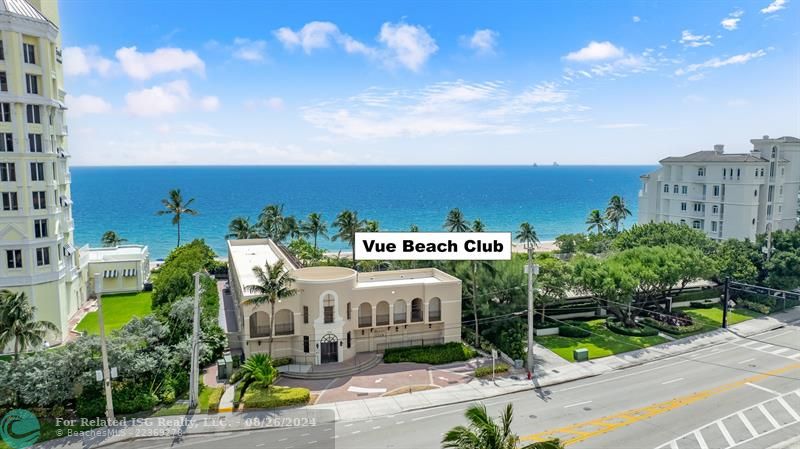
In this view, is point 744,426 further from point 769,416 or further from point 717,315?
point 717,315

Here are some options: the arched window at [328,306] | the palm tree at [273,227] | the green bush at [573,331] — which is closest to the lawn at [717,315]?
the green bush at [573,331]

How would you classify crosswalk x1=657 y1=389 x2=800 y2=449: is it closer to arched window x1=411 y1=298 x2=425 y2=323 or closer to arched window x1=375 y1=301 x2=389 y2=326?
arched window x1=411 y1=298 x2=425 y2=323

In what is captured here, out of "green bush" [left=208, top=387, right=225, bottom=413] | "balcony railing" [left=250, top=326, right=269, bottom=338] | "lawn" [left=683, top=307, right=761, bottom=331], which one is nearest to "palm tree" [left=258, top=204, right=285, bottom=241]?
"balcony railing" [left=250, top=326, right=269, bottom=338]

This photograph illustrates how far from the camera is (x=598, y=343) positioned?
49875mm

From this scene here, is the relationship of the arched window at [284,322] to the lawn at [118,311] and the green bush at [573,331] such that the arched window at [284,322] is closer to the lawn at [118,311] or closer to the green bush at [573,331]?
the lawn at [118,311]

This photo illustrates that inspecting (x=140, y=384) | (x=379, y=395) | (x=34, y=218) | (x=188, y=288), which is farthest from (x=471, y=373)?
(x=34, y=218)

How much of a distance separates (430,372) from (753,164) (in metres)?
61.6

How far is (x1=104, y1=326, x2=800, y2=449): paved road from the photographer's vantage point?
103ft

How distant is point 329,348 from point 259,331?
19.7 ft

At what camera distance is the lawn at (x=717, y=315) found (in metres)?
56.5

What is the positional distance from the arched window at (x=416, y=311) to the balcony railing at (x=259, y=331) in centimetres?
1286

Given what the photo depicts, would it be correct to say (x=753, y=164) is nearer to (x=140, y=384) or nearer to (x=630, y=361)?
(x=630, y=361)

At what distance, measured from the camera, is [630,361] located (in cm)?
4572

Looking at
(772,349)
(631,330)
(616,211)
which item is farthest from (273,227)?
(616,211)
